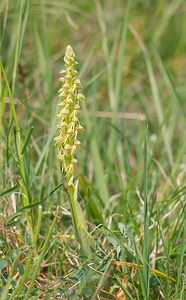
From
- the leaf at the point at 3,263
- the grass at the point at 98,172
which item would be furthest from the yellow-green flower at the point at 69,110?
the leaf at the point at 3,263

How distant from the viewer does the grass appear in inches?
71.1

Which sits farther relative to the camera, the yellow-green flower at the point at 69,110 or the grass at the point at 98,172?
the grass at the point at 98,172

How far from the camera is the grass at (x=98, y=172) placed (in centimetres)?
181

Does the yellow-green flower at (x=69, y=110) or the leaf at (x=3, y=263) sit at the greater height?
the yellow-green flower at (x=69, y=110)

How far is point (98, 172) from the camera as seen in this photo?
255 cm

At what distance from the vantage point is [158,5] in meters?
3.97

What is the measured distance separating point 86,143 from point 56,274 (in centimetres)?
90

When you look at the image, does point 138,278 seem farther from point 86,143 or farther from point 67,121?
point 86,143

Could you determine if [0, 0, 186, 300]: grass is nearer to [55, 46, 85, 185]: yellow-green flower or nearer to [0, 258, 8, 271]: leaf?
[0, 258, 8, 271]: leaf

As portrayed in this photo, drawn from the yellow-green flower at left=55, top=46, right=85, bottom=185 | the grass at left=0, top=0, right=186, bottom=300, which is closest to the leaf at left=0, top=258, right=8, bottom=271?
the grass at left=0, top=0, right=186, bottom=300

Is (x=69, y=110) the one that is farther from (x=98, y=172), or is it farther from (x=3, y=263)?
(x=98, y=172)

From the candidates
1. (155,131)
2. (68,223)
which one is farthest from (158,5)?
(68,223)

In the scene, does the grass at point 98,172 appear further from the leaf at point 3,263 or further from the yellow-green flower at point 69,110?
the yellow-green flower at point 69,110

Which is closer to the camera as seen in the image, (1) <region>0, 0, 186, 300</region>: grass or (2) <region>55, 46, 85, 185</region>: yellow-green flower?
(2) <region>55, 46, 85, 185</region>: yellow-green flower
